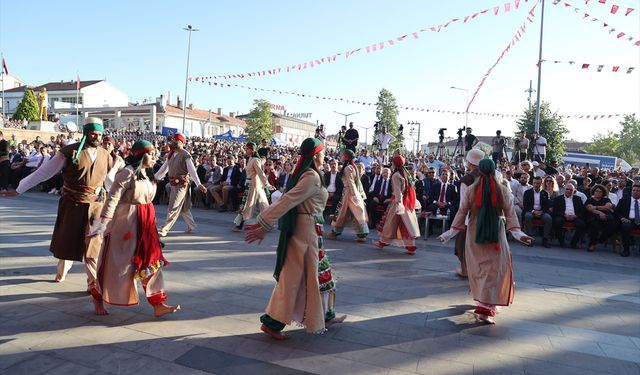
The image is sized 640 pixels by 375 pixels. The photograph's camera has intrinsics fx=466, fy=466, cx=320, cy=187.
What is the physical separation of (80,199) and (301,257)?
2719mm

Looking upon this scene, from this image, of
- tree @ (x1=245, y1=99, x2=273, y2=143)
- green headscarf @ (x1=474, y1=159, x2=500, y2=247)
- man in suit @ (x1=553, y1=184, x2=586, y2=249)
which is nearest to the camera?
green headscarf @ (x1=474, y1=159, x2=500, y2=247)

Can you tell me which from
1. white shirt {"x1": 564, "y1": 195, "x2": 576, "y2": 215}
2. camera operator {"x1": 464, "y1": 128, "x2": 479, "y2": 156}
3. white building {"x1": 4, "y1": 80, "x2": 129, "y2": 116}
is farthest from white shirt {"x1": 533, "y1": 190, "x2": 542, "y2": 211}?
white building {"x1": 4, "y1": 80, "x2": 129, "y2": 116}

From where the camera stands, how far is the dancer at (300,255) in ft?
13.6

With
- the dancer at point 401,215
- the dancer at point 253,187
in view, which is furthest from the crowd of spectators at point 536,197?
the dancer at point 401,215

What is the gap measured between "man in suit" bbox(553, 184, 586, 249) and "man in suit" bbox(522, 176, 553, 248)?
7.8 inches

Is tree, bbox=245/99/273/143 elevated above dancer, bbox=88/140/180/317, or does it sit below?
above

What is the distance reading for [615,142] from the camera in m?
70.2

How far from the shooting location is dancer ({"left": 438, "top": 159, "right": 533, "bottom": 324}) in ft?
16.6

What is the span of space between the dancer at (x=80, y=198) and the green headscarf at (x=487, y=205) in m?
4.25

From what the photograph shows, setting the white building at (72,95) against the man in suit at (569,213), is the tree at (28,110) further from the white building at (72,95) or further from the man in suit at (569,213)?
the man in suit at (569,213)

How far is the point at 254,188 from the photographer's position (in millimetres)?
9812

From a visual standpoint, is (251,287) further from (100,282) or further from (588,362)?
(588,362)

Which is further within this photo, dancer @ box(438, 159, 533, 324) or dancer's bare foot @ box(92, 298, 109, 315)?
dancer @ box(438, 159, 533, 324)

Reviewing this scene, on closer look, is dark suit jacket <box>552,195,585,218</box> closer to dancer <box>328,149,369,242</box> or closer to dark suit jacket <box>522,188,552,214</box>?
dark suit jacket <box>522,188,552,214</box>
